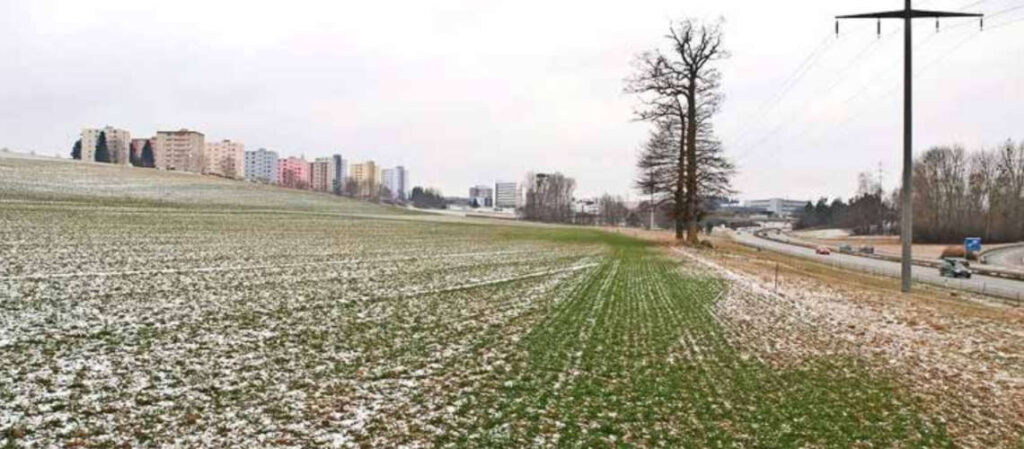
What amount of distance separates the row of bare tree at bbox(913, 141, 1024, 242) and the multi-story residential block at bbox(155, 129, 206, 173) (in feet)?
560

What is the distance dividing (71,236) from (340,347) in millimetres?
21736

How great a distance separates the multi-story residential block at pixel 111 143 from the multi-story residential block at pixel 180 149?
884cm

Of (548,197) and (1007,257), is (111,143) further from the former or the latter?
(1007,257)

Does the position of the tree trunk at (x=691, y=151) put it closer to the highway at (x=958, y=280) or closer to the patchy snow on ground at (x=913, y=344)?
the highway at (x=958, y=280)

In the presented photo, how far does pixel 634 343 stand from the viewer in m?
12.0

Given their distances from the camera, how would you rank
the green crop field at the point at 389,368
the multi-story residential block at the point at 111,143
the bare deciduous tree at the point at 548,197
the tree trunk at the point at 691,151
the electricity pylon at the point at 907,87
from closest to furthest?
the green crop field at the point at 389,368 → the electricity pylon at the point at 907,87 → the tree trunk at the point at 691,151 → the bare deciduous tree at the point at 548,197 → the multi-story residential block at the point at 111,143

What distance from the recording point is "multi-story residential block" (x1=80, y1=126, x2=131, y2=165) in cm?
17325

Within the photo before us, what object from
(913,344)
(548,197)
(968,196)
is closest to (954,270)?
(913,344)

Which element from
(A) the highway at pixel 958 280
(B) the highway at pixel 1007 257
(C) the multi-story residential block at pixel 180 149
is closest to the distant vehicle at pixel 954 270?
(A) the highway at pixel 958 280

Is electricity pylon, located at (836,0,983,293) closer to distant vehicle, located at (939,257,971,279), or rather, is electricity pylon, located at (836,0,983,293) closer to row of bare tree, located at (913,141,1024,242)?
distant vehicle, located at (939,257,971,279)

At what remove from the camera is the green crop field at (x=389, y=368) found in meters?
6.86

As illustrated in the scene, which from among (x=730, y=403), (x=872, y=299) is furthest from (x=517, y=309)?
A: (x=872, y=299)

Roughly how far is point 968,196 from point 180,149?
196208mm

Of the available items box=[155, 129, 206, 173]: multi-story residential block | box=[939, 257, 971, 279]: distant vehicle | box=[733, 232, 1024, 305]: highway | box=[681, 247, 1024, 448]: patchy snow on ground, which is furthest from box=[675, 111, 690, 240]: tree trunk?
box=[155, 129, 206, 173]: multi-story residential block
